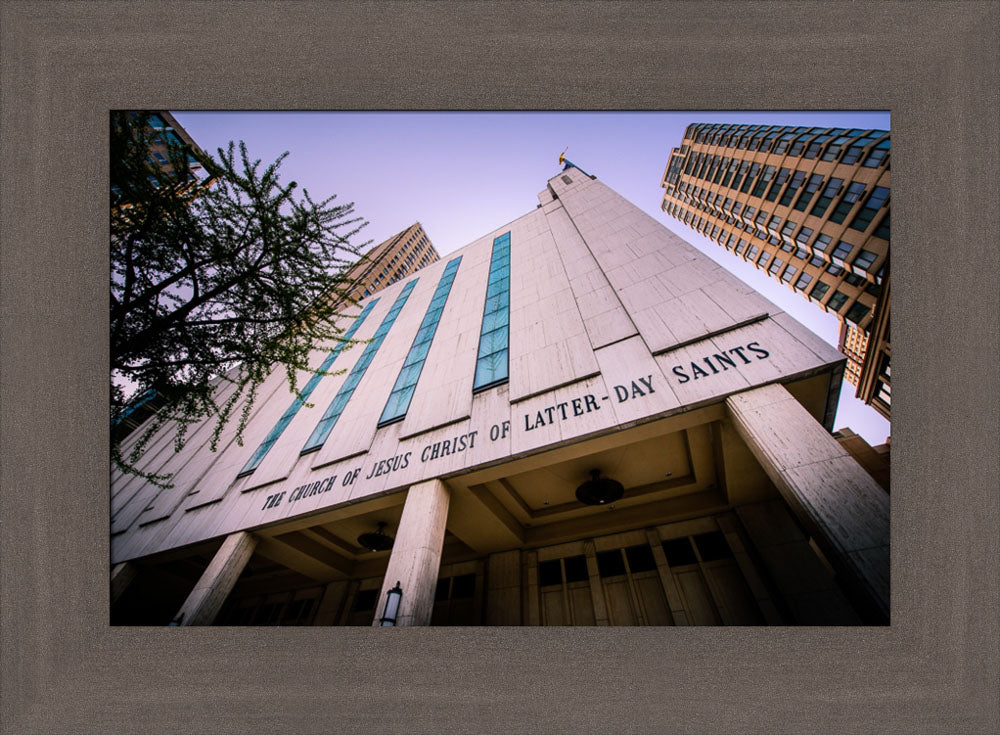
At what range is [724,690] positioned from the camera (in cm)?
345

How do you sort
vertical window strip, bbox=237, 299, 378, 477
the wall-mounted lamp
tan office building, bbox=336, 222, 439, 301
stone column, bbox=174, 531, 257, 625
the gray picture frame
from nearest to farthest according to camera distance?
the gray picture frame, the wall-mounted lamp, stone column, bbox=174, 531, 257, 625, vertical window strip, bbox=237, 299, 378, 477, tan office building, bbox=336, 222, 439, 301

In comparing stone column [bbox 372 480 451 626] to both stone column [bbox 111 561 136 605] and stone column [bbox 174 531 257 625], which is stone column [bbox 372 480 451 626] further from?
stone column [bbox 111 561 136 605]

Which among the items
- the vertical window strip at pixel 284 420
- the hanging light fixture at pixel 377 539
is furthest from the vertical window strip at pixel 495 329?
the hanging light fixture at pixel 377 539

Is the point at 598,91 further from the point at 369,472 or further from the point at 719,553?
the point at 719,553

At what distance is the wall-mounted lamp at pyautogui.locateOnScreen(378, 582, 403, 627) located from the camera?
464 cm

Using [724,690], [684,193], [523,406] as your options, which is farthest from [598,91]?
[684,193]

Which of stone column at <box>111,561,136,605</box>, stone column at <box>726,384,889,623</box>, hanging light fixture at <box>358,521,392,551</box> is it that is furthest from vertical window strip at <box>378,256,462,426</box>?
stone column at <box>111,561,136,605</box>

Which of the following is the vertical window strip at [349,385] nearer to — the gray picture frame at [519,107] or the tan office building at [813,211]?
the gray picture frame at [519,107]

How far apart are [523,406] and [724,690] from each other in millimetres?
4498

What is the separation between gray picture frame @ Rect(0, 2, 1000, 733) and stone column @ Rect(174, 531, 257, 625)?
112 inches

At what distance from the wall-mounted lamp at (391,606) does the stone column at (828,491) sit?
5.07 meters

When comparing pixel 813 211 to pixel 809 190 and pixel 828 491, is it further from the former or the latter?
pixel 828 491

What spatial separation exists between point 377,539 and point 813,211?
41.7 metres

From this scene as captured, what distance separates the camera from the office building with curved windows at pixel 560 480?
16.8ft
